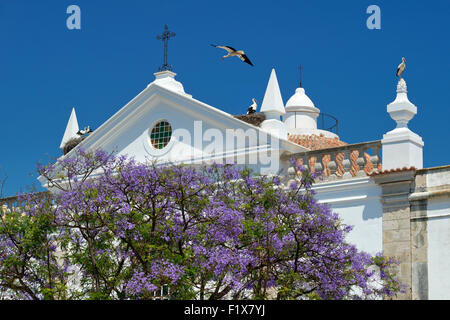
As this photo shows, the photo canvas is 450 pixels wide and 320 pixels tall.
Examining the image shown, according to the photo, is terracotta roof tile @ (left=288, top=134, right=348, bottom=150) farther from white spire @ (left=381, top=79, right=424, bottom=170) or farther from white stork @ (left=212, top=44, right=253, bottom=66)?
white spire @ (left=381, top=79, right=424, bottom=170)

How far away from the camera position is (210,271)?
15.7 metres

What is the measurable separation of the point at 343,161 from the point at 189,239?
490cm

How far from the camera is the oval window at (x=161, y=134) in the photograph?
74.9ft

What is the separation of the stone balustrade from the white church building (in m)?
0.02

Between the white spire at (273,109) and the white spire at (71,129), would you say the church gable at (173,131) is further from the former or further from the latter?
the white spire at (71,129)

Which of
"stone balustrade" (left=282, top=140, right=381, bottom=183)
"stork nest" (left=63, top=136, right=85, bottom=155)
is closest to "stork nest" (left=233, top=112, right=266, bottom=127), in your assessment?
"stone balustrade" (left=282, top=140, right=381, bottom=183)

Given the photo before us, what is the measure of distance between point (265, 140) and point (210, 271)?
5836 millimetres

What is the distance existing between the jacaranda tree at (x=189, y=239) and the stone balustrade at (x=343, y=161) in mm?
2319

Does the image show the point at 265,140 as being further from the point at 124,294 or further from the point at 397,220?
the point at 124,294

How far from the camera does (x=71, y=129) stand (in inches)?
1017

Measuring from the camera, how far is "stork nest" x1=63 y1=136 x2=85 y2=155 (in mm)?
25047

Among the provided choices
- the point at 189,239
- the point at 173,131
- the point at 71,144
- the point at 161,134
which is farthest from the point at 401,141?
the point at 71,144

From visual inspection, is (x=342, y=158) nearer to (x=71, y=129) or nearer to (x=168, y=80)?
(x=168, y=80)
